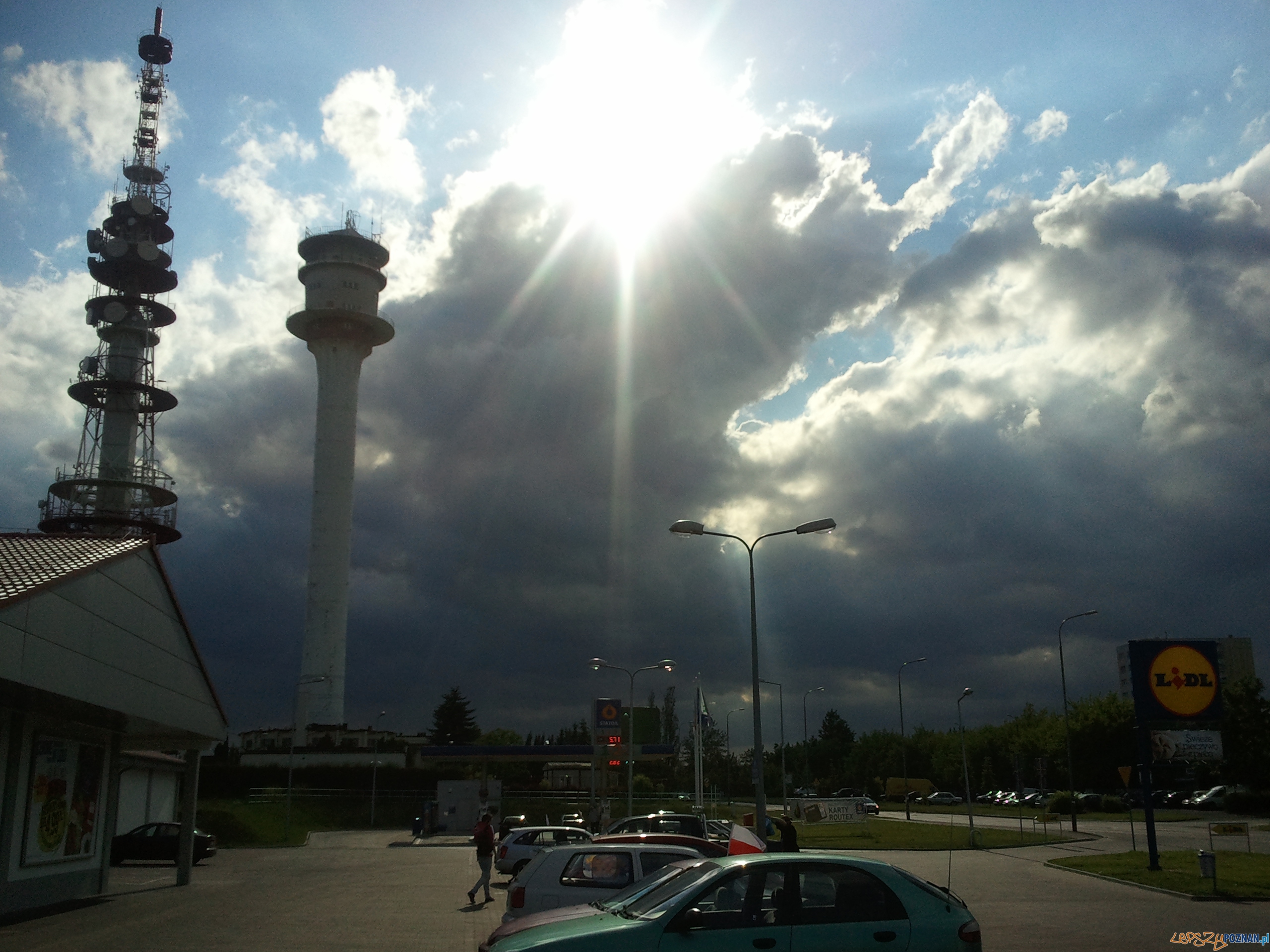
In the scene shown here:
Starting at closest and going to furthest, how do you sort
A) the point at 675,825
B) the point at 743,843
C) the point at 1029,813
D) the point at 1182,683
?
1. the point at 743,843
2. the point at 675,825
3. the point at 1182,683
4. the point at 1029,813

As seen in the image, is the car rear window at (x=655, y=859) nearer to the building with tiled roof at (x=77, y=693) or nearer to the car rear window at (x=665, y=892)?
the car rear window at (x=665, y=892)

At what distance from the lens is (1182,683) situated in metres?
25.0

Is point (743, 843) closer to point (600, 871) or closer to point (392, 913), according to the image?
point (600, 871)

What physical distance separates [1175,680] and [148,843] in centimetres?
3037

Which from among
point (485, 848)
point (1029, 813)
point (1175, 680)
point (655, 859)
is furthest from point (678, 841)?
point (1029, 813)

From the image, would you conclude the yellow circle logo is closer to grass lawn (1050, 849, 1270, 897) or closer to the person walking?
grass lawn (1050, 849, 1270, 897)

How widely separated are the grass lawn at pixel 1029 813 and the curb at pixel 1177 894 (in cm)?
2977

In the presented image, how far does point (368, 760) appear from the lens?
7381cm

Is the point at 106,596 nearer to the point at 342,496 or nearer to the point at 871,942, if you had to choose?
the point at 871,942

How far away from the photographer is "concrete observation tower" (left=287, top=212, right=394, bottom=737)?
73688 millimetres

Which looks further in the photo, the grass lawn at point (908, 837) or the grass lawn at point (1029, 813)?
the grass lawn at point (1029, 813)

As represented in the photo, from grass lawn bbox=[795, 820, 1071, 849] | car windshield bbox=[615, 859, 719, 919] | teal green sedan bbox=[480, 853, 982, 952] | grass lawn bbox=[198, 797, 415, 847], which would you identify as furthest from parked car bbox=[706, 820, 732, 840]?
grass lawn bbox=[198, 797, 415, 847]

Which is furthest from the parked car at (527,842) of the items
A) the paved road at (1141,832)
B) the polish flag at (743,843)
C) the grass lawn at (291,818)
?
the grass lawn at (291,818)

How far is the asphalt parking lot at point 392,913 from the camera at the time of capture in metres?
14.9
